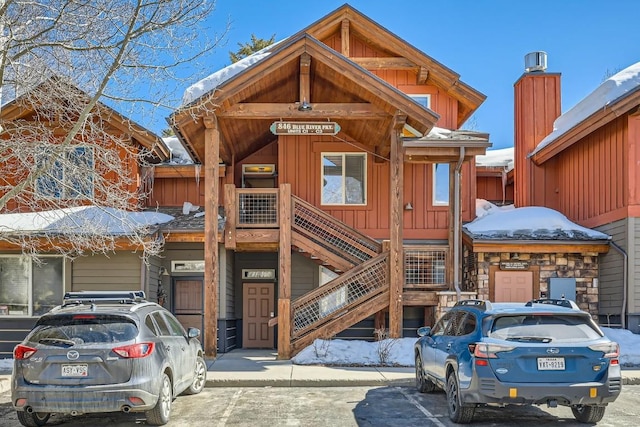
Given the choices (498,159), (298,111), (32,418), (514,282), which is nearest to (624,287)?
(514,282)

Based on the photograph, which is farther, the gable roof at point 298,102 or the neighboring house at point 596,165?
Result: the neighboring house at point 596,165

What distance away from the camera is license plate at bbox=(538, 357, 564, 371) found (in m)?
7.30

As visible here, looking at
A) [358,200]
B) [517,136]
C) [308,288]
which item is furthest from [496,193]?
[308,288]

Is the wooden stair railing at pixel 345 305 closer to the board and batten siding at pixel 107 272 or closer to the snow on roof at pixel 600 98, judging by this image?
the board and batten siding at pixel 107 272

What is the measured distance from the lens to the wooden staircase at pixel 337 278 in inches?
569

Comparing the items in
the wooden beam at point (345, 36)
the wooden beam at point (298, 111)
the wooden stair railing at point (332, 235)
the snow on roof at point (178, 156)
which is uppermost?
the wooden beam at point (345, 36)

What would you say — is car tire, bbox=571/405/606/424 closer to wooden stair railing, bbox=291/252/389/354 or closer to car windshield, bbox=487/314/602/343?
car windshield, bbox=487/314/602/343

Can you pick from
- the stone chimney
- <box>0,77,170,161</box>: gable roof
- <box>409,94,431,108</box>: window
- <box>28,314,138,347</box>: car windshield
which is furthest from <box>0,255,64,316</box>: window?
the stone chimney

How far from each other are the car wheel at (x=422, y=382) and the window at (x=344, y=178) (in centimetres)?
792

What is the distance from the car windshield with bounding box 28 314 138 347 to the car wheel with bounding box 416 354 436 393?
195 inches

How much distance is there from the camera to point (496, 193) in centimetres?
2442

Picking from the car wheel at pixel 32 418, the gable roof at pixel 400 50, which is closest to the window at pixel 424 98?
the gable roof at pixel 400 50

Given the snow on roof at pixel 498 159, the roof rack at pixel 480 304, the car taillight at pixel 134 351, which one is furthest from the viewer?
the snow on roof at pixel 498 159

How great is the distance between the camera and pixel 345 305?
14.9m
